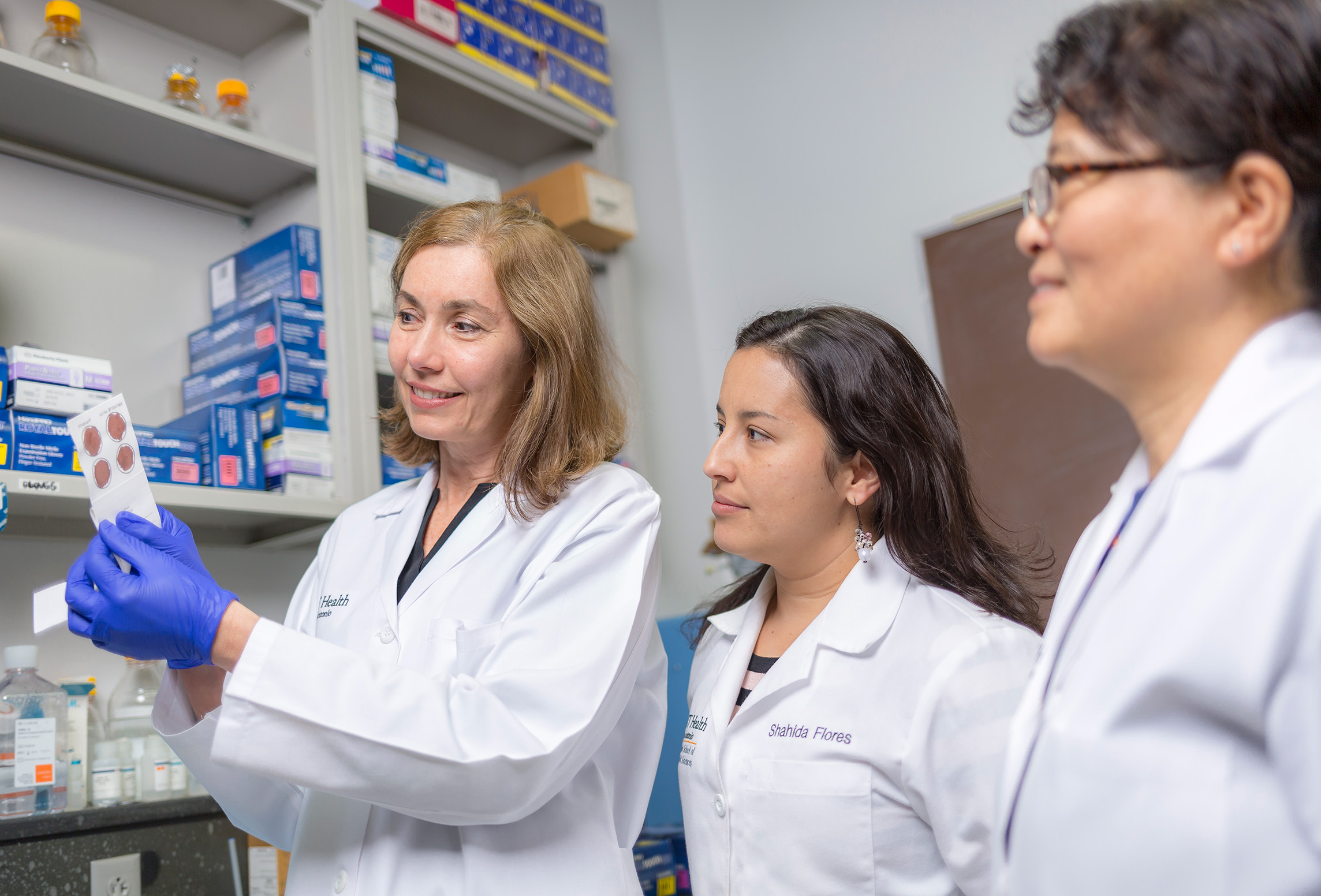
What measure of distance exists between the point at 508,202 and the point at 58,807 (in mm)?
1092

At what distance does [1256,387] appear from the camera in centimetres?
64

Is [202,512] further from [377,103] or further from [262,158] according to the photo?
[377,103]

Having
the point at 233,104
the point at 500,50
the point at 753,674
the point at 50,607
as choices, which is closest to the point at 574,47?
the point at 500,50

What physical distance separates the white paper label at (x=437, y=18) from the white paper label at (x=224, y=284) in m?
0.68

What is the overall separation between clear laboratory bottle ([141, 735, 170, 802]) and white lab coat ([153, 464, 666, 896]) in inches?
16.8

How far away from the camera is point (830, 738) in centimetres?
113

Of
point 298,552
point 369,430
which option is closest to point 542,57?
point 369,430

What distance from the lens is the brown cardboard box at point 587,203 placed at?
2.50m

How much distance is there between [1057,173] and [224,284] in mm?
1785

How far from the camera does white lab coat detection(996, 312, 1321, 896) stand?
570mm

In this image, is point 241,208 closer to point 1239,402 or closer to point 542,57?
point 542,57

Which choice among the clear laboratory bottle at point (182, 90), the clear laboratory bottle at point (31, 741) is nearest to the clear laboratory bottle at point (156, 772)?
the clear laboratory bottle at point (31, 741)

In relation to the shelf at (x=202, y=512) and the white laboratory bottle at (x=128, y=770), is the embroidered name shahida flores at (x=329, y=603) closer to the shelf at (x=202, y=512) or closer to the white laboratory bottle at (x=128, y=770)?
the shelf at (x=202, y=512)

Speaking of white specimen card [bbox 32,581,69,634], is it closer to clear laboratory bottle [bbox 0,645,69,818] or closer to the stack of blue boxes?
clear laboratory bottle [bbox 0,645,69,818]
